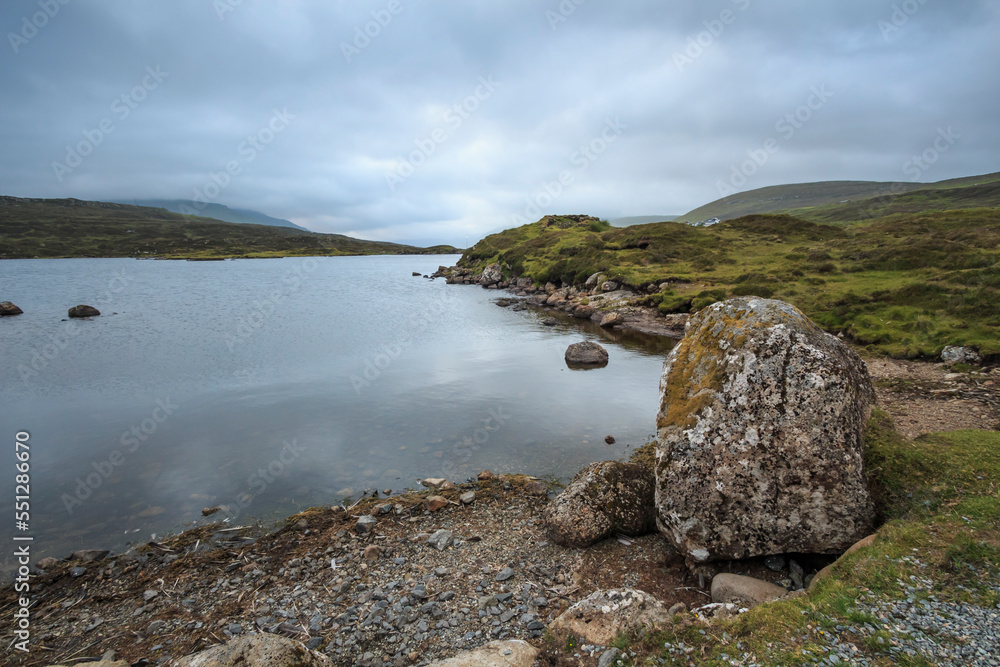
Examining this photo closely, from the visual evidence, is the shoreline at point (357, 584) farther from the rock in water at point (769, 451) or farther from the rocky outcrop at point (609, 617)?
the rock in water at point (769, 451)

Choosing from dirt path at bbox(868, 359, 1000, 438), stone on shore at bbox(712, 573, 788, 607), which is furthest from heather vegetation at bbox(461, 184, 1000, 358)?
stone on shore at bbox(712, 573, 788, 607)

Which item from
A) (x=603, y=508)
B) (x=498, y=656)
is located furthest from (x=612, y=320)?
(x=498, y=656)

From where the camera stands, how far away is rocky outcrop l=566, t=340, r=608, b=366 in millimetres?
29875

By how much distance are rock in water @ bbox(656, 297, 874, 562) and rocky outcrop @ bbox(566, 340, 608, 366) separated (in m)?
19.3

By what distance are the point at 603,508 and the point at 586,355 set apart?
1949 centimetres

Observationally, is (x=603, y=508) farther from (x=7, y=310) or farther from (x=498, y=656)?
(x=7, y=310)

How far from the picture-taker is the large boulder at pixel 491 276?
88.1m

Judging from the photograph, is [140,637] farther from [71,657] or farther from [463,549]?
[463,549]

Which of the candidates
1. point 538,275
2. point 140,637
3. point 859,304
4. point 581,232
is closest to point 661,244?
point 538,275

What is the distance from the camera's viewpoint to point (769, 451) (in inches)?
360

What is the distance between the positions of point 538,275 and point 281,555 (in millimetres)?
66612

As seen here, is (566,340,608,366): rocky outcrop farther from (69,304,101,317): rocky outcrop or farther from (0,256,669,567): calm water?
(69,304,101,317): rocky outcrop

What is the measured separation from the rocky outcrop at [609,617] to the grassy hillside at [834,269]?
→ 78.9ft

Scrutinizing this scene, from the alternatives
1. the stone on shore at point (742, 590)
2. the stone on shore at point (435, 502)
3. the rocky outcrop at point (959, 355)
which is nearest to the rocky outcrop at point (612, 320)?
the rocky outcrop at point (959, 355)
